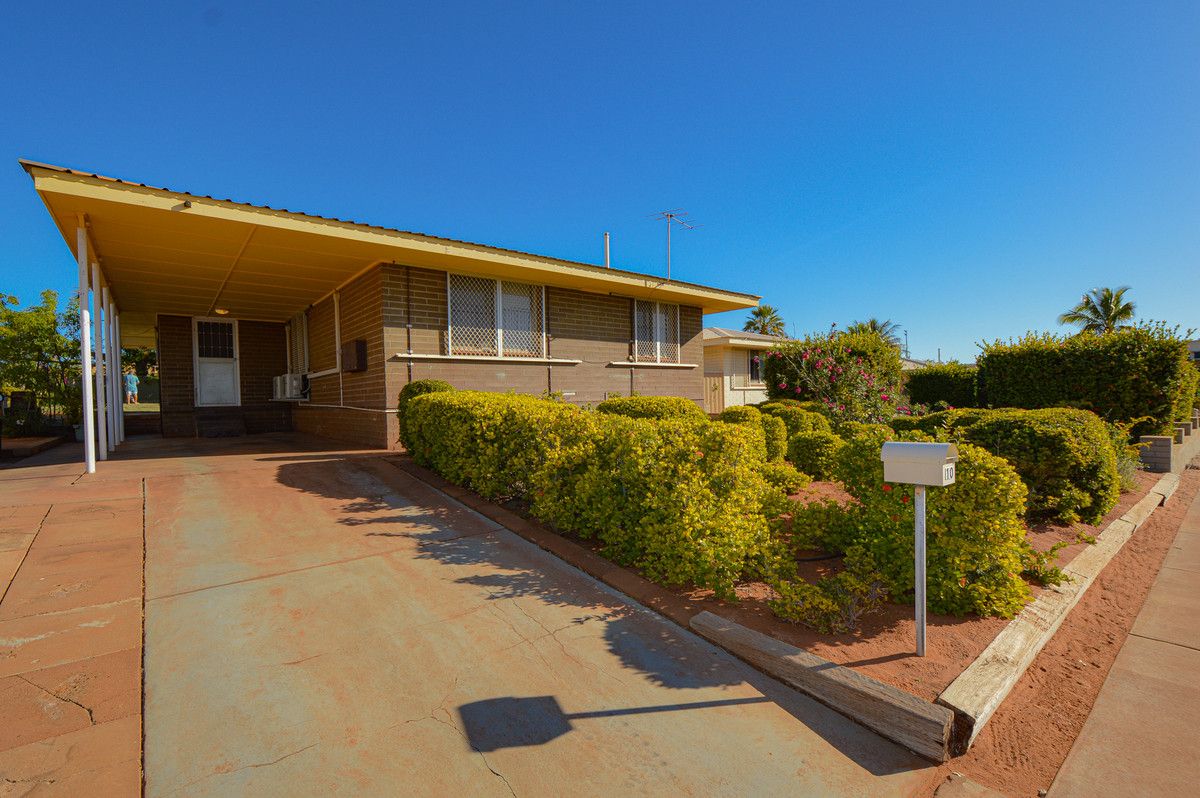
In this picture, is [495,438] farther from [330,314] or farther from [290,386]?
[290,386]

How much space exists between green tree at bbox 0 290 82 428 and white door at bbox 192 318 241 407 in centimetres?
241

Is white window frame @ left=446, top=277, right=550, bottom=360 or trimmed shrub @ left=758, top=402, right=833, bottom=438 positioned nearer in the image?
trimmed shrub @ left=758, top=402, right=833, bottom=438

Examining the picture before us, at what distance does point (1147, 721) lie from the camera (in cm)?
235

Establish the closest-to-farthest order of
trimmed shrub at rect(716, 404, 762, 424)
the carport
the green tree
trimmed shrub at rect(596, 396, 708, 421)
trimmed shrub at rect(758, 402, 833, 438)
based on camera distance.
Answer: the carport, trimmed shrub at rect(716, 404, 762, 424), trimmed shrub at rect(596, 396, 708, 421), trimmed shrub at rect(758, 402, 833, 438), the green tree

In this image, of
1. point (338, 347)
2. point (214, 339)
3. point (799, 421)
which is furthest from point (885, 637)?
point (214, 339)

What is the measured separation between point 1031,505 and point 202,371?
17.0 meters

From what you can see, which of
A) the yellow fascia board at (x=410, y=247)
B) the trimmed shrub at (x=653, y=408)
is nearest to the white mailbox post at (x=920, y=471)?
the trimmed shrub at (x=653, y=408)

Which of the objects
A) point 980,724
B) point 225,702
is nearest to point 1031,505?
point 980,724

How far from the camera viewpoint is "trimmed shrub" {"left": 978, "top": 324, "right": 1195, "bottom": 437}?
8.23 meters

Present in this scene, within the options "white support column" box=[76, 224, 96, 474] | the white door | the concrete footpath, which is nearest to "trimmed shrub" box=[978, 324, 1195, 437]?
the concrete footpath

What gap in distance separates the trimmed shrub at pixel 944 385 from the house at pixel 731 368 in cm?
578

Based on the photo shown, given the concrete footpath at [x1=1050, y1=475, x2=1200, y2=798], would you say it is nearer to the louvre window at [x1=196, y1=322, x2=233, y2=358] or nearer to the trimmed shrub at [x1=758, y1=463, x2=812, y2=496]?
the trimmed shrub at [x1=758, y1=463, x2=812, y2=496]

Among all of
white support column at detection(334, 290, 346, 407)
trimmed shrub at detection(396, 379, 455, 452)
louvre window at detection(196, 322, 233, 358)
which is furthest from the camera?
louvre window at detection(196, 322, 233, 358)

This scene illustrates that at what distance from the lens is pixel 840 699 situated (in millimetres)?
2332
